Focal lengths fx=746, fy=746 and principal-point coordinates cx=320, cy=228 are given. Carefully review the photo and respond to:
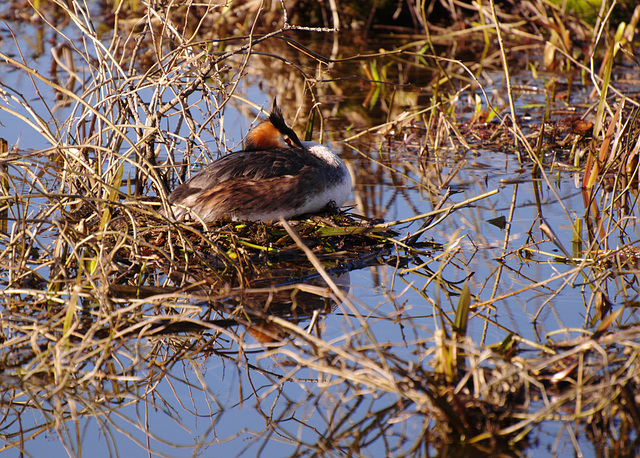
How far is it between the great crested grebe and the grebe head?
0.56ft

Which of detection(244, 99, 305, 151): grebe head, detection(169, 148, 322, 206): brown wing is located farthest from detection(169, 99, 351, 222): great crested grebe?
detection(244, 99, 305, 151): grebe head

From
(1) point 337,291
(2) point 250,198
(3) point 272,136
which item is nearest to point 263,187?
(2) point 250,198

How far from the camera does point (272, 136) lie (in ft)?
16.0

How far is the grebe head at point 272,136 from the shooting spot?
4844mm

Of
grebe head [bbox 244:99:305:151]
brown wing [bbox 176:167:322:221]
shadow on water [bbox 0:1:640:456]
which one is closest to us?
shadow on water [bbox 0:1:640:456]

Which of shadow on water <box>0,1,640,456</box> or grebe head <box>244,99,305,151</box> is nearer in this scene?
shadow on water <box>0,1,640,456</box>

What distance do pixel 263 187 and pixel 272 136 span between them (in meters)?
0.60

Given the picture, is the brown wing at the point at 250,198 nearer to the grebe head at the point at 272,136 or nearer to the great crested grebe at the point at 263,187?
the great crested grebe at the point at 263,187

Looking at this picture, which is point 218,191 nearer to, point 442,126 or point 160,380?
point 160,380

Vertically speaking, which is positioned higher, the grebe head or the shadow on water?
the grebe head

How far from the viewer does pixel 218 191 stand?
14.3 feet

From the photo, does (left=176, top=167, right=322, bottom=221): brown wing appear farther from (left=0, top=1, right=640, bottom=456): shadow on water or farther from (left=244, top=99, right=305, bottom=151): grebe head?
(left=244, top=99, right=305, bottom=151): grebe head

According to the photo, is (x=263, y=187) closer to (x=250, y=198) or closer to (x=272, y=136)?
(x=250, y=198)

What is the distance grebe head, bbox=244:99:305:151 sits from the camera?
4.84 meters
